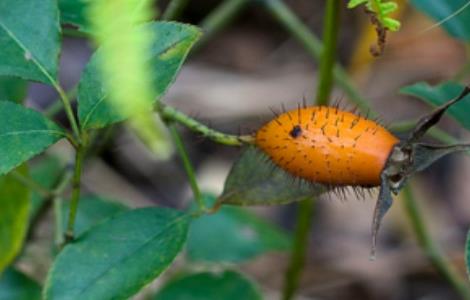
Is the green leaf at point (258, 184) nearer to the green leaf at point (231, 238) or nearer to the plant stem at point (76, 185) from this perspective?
the plant stem at point (76, 185)

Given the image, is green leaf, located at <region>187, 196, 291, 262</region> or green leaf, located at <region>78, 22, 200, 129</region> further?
green leaf, located at <region>187, 196, 291, 262</region>

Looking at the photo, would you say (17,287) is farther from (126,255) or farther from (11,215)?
(126,255)

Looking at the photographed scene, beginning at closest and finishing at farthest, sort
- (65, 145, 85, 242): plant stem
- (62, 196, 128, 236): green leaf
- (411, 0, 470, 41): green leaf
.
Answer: (65, 145, 85, 242): plant stem < (411, 0, 470, 41): green leaf < (62, 196, 128, 236): green leaf

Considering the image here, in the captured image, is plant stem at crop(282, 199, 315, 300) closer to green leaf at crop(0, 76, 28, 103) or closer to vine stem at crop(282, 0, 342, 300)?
vine stem at crop(282, 0, 342, 300)

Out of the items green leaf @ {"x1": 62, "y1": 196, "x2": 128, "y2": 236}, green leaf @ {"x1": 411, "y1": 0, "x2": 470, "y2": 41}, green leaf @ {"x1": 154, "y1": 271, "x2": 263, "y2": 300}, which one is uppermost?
green leaf @ {"x1": 411, "y1": 0, "x2": 470, "y2": 41}

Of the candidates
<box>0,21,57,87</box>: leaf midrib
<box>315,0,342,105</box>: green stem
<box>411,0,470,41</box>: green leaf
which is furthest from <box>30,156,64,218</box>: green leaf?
<box>411,0,470,41</box>: green leaf

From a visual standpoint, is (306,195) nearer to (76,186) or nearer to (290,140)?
(290,140)
